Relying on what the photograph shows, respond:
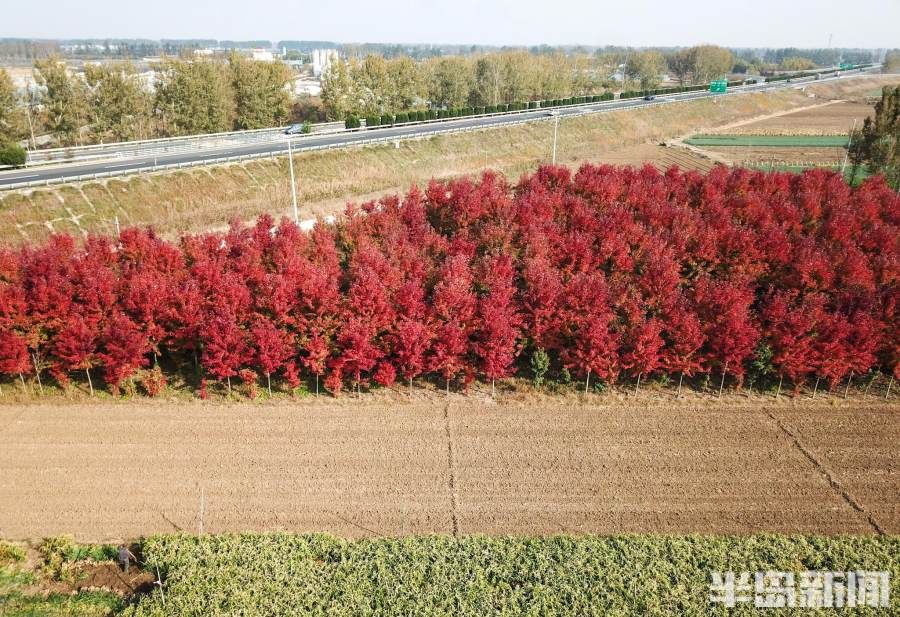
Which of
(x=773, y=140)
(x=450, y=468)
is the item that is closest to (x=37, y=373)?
(x=450, y=468)

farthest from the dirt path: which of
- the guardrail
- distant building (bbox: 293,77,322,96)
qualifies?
distant building (bbox: 293,77,322,96)

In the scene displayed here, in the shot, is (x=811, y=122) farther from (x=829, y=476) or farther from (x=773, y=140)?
(x=829, y=476)

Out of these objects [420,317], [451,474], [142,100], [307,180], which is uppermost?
[142,100]

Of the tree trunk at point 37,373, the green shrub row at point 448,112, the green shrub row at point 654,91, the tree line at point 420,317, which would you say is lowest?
the tree trunk at point 37,373

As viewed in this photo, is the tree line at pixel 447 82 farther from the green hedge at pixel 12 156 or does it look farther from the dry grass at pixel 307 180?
the green hedge at pixel 12 156

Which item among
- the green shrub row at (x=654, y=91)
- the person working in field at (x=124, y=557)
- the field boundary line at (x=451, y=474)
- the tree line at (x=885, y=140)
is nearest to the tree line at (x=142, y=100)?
the person working in field at (x=124, y=557)

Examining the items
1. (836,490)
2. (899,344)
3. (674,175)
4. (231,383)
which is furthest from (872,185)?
(231,383)
